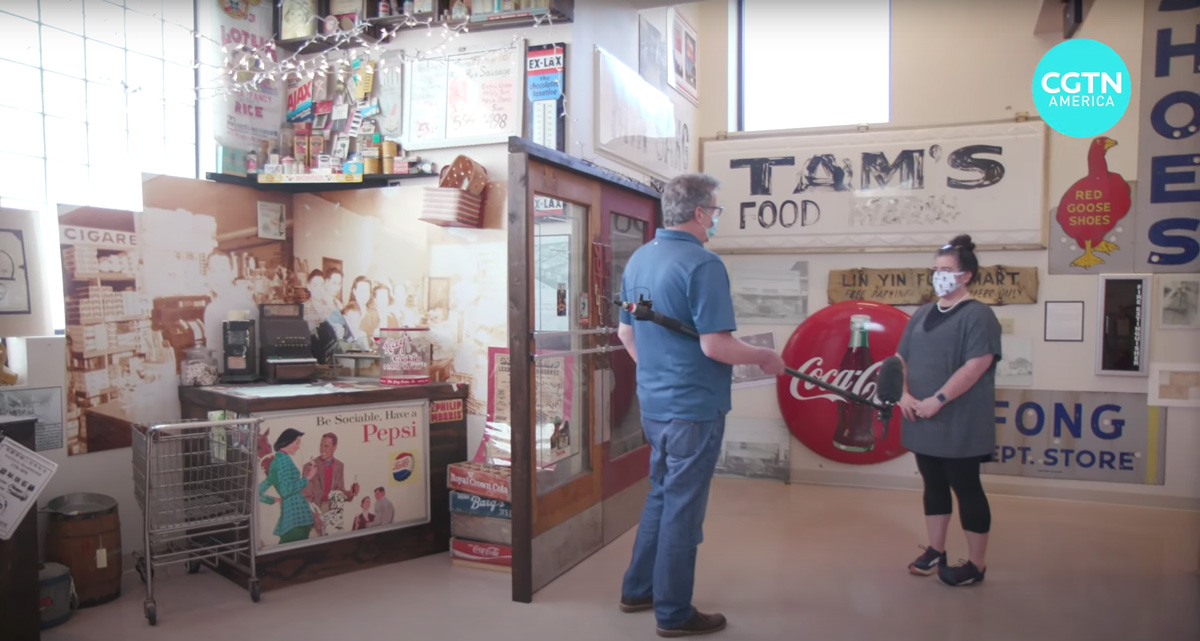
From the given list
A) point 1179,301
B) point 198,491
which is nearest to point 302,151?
point 198,491

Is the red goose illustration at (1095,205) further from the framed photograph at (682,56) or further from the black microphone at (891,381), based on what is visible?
the framed photograph at (682,56)

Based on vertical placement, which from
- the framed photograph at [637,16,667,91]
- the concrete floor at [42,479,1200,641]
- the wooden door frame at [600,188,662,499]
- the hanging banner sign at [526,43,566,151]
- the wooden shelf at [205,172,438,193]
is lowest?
the concrete floor at [42,479,1200,641]

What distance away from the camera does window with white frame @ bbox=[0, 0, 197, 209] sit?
3682 mm

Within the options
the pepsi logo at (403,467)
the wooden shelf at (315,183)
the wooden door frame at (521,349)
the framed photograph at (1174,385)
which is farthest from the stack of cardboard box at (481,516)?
the framed photograph at (1174,385)

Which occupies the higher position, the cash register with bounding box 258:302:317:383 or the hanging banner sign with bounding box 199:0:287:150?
the hanging banner sign with bounding box 199:0:287:150

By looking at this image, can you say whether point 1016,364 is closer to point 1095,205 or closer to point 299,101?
point 1095,205

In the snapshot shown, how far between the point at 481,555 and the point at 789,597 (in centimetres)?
144

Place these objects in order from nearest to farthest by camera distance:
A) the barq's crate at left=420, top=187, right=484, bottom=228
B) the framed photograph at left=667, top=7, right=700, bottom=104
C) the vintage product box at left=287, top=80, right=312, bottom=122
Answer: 1. the barq's crate at left=420, top=187, right=484, bottom=228
2. the vintage product box at left=287, top=80, right=312, bottom=122
3. the framed photograph at left=667, top=7, right=700, bottom=104

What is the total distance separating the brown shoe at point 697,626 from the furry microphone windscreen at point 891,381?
4.23ft

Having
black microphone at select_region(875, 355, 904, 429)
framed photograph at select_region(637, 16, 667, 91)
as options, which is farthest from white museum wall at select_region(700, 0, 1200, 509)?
black microphone at select_region(875, 355, 904, 429)

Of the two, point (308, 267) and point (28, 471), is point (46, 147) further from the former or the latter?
point (28, 471)

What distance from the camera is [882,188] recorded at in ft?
18.2

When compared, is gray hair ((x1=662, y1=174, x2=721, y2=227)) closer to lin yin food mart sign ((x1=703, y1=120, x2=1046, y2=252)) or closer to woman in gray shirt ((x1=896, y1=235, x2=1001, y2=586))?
woman in gray shirt ((x1=896, y1=235, x2=1001, y2=586))

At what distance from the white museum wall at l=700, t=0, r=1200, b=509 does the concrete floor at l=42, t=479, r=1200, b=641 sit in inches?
26.8
